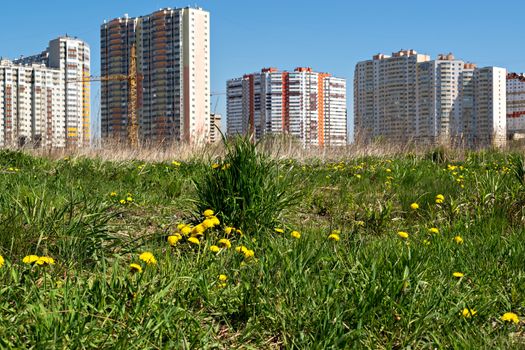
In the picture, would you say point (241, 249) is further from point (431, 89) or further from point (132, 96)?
point (431, 89)

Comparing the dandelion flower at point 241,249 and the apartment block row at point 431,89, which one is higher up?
the apartment block row at point 431,89

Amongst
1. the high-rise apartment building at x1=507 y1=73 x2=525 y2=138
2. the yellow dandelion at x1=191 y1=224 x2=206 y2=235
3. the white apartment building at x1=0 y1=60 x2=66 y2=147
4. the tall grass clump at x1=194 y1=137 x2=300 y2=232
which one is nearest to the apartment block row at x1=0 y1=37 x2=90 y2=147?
the white apartment building at x1=0 y1=60 x2=66 y2=147

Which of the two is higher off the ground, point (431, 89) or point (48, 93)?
point (431, 89)

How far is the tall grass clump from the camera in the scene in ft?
13.8

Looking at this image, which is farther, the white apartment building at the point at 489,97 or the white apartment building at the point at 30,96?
the white apartment building at the point at 489,97

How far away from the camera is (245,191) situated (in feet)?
14.0

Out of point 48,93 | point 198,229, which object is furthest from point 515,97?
point 198,229

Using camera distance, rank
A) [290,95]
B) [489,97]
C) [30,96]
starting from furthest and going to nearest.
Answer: [489,97] → [290,95] → [30,96]

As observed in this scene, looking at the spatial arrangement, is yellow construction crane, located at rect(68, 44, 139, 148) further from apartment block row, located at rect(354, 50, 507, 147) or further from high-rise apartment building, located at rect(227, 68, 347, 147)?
apartment block row, located at rect(354, 50, 507, 147)

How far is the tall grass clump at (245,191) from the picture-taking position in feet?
13.8

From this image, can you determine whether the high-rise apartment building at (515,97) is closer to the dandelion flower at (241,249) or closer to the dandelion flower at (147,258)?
the dandelion flower at (241,249)

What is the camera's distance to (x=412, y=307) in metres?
2.49

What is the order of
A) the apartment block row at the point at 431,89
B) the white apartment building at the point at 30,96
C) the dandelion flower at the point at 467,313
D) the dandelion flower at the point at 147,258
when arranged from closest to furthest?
1. the dandelion flower at the point at 467,313
2. the dandelion flower at the point at 147,258
3. the white apartment building at the point at 30,96
4. the apartment block row at the point at 431,89

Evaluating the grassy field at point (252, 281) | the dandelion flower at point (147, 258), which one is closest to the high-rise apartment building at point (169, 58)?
the grassy field at point (252, 281)
